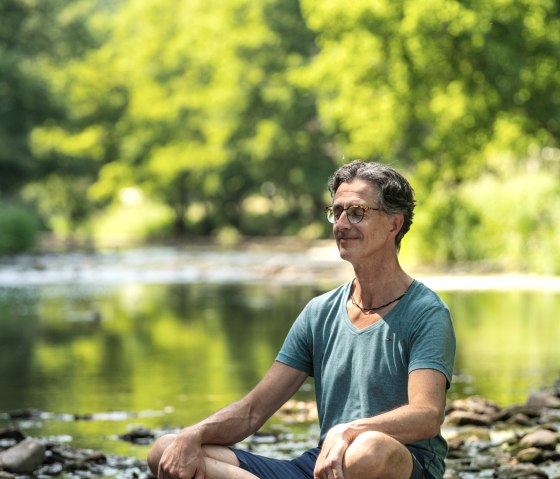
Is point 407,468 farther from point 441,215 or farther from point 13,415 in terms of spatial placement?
point 441,215

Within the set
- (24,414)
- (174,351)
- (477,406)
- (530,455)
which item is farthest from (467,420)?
(174,351)

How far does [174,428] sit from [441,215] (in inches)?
949

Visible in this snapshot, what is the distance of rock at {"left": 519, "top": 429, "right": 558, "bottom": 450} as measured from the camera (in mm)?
8977

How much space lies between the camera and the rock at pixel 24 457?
27.2 ft

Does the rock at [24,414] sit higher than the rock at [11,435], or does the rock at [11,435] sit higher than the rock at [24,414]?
the rock at [11,435]

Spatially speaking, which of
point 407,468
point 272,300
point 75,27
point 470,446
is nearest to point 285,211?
point 75,27

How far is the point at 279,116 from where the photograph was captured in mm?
59281

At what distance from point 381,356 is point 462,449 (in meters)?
4.28

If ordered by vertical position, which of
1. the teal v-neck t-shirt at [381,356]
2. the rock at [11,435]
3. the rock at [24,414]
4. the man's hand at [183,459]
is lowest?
the rock at [24,414]

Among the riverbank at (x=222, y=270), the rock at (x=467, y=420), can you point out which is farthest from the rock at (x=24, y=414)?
the riverbank at (x=222, y=270)

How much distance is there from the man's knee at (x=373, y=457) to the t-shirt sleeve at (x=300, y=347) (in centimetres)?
69

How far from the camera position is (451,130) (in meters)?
33.0

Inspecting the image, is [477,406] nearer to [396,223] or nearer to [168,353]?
[396,223]

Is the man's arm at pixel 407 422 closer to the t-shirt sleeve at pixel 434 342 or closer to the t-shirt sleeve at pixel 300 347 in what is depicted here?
the t-shirt sleeve at pixel 434 342
